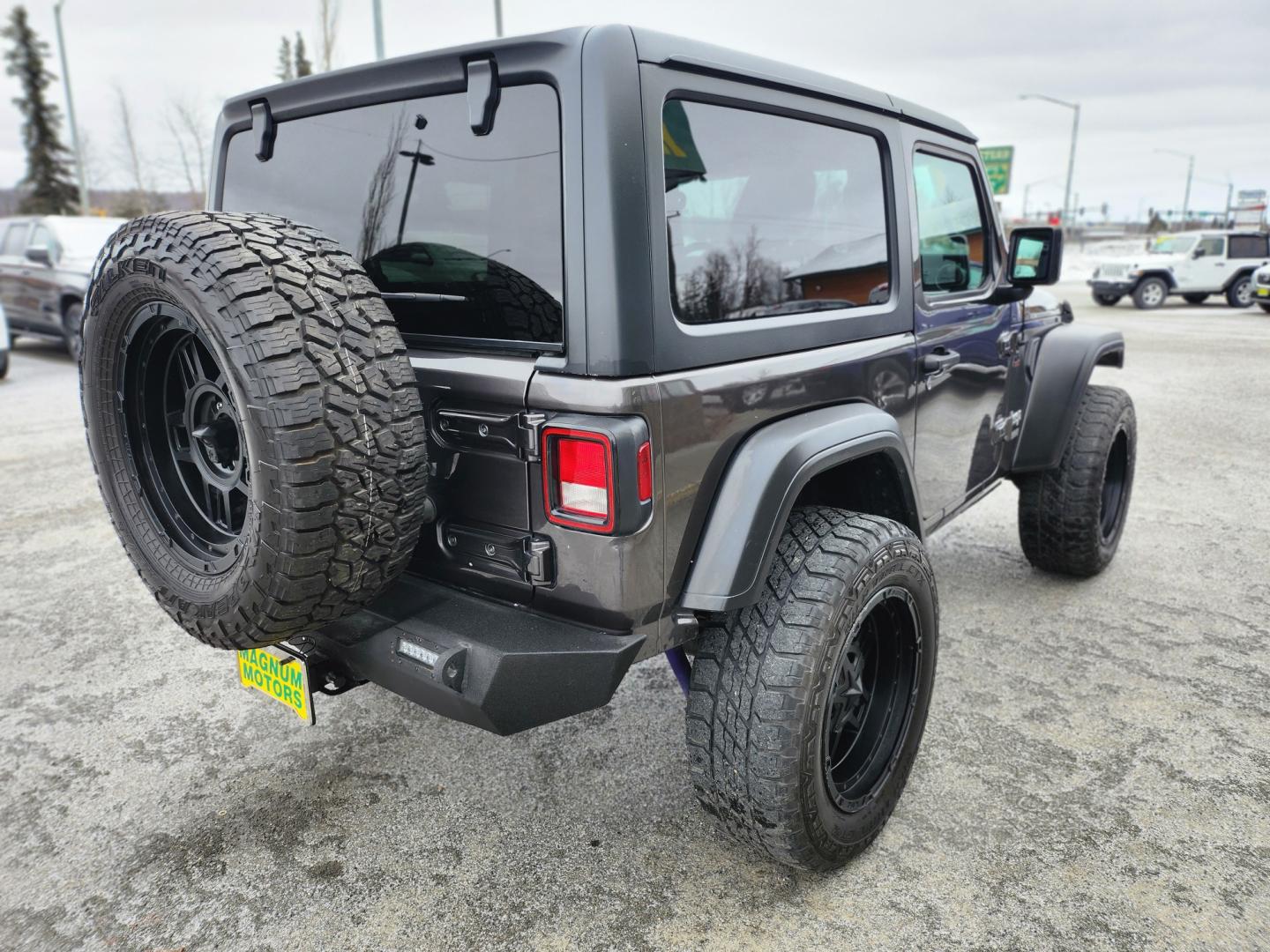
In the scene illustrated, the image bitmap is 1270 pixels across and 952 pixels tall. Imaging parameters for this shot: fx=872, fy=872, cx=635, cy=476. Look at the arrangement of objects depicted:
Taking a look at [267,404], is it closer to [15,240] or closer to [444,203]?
[444,203]

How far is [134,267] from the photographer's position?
1817 mm

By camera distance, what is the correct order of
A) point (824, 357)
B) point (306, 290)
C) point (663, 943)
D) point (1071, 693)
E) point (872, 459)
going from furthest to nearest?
point (1071, 693), point (872, 459), point (824, 357), point (663, 943), point (306, 290)

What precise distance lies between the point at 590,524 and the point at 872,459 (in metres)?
1.04

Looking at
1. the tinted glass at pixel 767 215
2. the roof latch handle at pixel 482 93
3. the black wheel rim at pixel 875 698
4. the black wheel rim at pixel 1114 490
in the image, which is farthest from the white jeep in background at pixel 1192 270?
the roof latch handle at pixel 482 93

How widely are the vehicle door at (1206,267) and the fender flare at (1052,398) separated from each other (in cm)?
1908

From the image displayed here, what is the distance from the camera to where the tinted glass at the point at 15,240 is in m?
11.5

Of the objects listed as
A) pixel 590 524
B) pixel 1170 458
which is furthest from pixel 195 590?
→ pixel 1170 458

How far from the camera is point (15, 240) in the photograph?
1165cm

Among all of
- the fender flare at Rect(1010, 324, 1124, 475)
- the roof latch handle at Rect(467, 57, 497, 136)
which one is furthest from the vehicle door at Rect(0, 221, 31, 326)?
the fender flare at Rect(1010, 324, 1124, 475)

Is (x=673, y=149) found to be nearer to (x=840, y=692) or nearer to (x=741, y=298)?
(x=741, y=298)

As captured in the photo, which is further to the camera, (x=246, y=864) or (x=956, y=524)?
(x=956, y=524)

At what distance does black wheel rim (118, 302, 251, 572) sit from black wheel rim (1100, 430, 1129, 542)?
3.89 metres

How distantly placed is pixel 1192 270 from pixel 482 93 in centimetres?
2192

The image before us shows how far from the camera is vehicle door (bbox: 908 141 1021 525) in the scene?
2789 mm
